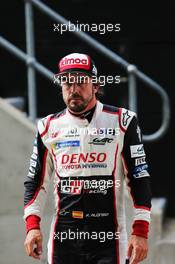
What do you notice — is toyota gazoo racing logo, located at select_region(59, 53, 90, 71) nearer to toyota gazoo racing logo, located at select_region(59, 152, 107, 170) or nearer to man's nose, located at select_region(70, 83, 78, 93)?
man's nose, located at select_region(70, 83, 78, 93)

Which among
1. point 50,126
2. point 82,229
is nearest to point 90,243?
point 82,229

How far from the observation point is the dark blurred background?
18.4 feet

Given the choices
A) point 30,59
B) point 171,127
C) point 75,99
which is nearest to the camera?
point 75,99

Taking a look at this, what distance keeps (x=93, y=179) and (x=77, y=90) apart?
46 cm

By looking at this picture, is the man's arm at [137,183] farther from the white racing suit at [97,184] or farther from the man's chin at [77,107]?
the man's chin at [77,107]

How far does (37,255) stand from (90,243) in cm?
30

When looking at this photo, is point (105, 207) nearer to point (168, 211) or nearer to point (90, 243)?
point (90, 243)

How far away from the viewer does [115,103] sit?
5758 millimetres

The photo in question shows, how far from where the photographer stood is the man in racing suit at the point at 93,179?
3.33m

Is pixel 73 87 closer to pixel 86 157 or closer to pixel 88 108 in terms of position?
pixel 88 108

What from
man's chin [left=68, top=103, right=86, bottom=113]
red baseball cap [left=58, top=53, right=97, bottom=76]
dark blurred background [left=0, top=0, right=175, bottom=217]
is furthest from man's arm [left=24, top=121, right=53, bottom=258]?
dark blurred background [left=0, top=0, right=175, bottom=217]

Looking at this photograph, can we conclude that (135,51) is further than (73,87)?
Yes

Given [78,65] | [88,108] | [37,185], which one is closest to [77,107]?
[88,108]

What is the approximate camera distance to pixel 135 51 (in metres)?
5.66
